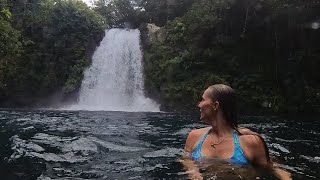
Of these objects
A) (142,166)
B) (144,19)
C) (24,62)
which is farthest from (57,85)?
(142,166)

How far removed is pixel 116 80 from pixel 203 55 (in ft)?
20.2

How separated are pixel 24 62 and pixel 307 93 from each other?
702 inches

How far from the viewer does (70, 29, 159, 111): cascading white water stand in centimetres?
2294

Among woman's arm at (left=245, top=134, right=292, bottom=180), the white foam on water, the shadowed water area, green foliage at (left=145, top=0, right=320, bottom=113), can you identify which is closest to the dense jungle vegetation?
green foliage at (left=145, top=0, right=320, bottom=113)

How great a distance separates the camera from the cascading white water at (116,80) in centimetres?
2294

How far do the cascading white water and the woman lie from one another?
1758cm

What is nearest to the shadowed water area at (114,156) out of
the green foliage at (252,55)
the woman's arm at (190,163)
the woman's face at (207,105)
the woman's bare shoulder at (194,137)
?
the woman's arm at (190,163)

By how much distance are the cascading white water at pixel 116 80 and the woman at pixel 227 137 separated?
1758 cm

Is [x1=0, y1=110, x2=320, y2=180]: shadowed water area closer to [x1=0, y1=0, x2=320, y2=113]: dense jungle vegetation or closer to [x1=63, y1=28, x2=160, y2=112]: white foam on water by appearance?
[x1=0, y1=0, x2=320, y2=113]: dense jungle vegetation

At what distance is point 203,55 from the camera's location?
21.0m

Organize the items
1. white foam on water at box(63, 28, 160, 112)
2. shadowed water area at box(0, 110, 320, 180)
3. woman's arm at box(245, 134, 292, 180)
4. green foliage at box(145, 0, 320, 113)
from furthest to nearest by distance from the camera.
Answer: white foam on water at box(63, 28, 160, 112), green foliage at box(145, 0, 320, 113), shadowed water area at box(0, 110, 320, 180), woman's arm at box(245, 134, 292, 180)

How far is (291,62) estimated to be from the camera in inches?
762

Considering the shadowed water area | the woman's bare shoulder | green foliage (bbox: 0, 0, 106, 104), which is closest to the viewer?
the woman's bare shoulder

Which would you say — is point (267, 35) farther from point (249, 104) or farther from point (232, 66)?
point (249, 104)
